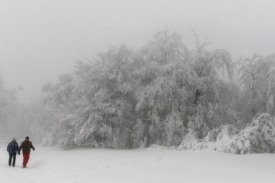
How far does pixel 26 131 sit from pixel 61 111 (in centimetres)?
2888

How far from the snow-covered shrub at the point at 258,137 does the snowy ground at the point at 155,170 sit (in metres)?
1.96

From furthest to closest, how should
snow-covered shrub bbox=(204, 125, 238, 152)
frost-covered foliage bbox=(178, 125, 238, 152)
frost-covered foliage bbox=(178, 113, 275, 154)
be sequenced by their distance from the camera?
1. frost-covered foliage bbox=(178, 125, 238, 152)
2. snow-covered shrub bbox=(204, 125, 238, 152)
3. frost-covered foliage bbox=(178, 113, 275, 154)

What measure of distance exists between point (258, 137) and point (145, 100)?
8170 millimetres

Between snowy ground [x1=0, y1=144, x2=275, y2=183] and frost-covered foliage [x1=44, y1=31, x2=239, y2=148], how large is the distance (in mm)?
6081

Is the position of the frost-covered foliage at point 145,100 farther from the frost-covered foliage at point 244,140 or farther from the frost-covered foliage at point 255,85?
the frost-covered foliage at point 244,140

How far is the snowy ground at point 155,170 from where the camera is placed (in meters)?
11.0

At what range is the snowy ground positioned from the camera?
11039 mm

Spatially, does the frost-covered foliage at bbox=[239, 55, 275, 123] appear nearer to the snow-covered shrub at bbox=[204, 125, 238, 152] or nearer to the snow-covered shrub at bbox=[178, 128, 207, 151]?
the snow-covered shrub at bbox=[204, 125, 238, 152]

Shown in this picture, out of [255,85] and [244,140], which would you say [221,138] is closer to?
[244,140]

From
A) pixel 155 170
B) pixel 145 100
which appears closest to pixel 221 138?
pixel 145 100

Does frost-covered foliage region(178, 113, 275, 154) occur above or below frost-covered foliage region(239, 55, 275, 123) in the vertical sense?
below

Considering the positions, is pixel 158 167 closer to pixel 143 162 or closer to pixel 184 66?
pixel 143 162

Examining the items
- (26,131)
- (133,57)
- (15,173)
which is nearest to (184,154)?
(15,173)

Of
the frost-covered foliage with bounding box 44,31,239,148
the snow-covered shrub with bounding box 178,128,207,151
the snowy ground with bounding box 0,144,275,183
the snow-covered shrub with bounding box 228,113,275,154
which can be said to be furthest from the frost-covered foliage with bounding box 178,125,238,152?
the frost-covered foliage with bounding box 44,31,239,148
